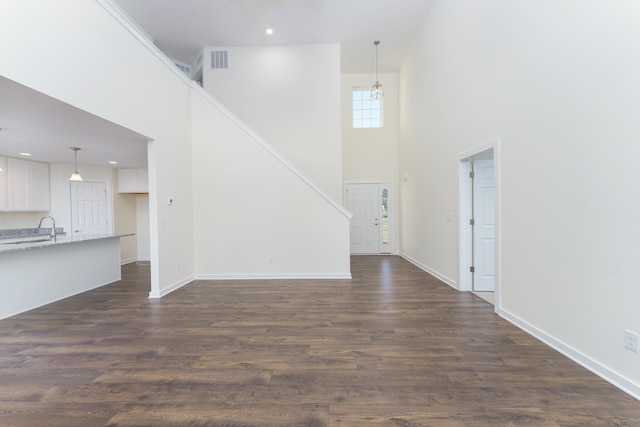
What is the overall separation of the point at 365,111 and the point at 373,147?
113 cm

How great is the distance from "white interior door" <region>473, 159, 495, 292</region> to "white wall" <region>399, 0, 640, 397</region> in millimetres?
522

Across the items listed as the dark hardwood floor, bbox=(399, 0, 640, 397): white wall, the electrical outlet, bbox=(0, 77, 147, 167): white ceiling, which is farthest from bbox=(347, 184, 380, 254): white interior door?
the electrical outlet

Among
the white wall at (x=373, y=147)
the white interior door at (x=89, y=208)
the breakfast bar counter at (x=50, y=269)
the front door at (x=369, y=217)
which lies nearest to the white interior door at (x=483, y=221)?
the white wall at (x=373, y=147)

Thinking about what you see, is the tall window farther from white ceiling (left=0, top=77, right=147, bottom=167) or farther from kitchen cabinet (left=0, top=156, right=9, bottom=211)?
kitchen cabinet (left=0, top=156, right=9, bottom=211)

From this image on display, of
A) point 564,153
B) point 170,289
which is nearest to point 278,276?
point 170,289

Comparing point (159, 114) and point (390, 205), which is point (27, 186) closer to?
point (159, 114)

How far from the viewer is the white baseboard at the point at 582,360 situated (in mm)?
1804

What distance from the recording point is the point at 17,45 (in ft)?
6.89

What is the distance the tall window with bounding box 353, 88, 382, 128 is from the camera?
25.9ft

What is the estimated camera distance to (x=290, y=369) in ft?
6.89

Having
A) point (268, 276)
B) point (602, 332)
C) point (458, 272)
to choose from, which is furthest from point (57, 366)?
point (458, 272)

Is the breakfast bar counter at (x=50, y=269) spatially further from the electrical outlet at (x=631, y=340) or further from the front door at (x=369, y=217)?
the electrical outlet at (x=631, y=340)

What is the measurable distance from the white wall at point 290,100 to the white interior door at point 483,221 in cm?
301

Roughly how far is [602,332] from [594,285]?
0.35 metres
